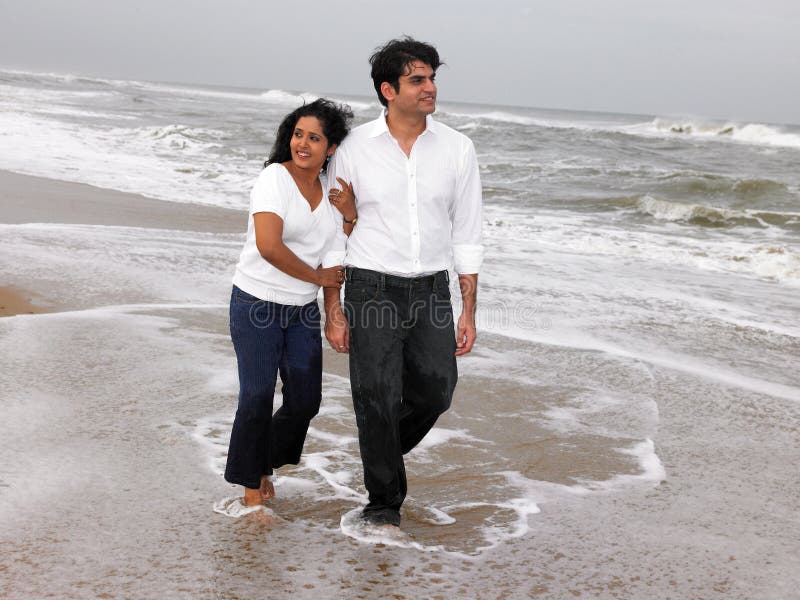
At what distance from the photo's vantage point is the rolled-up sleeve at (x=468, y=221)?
3557mm

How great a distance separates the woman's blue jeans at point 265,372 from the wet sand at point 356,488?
0.25m

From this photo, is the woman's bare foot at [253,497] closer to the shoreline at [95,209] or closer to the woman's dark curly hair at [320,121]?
the woman's dark curly hair at [320,121]

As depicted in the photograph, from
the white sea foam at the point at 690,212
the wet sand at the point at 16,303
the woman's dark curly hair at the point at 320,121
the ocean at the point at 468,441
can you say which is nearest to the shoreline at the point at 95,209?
the ocean at the point at 468,441

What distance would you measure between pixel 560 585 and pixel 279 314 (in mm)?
1394

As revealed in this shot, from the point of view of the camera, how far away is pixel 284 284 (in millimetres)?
3334

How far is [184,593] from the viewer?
2777 mm

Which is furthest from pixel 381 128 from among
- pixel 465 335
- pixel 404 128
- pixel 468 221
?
pixel 465 335

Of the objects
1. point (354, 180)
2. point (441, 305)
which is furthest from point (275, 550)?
point (354, 180)

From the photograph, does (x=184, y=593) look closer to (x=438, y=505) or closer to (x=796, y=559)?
(x=438, y=505)

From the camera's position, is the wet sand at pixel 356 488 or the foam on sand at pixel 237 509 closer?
the wet sand at pixel 356 488

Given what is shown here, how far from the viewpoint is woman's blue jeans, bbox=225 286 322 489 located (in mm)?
3305

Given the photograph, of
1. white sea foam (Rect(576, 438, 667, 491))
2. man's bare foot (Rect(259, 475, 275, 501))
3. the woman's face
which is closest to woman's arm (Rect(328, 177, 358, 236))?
the woman's face

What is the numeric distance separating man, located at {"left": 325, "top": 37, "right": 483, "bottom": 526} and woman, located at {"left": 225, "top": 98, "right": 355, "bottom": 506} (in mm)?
88

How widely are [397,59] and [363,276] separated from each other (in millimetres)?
850
